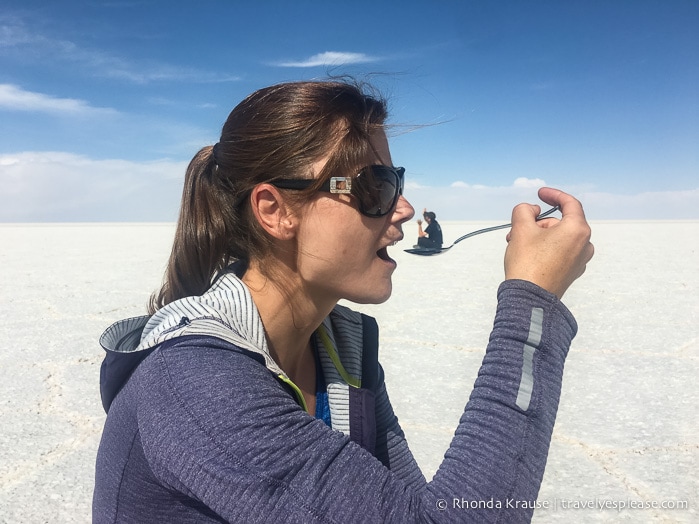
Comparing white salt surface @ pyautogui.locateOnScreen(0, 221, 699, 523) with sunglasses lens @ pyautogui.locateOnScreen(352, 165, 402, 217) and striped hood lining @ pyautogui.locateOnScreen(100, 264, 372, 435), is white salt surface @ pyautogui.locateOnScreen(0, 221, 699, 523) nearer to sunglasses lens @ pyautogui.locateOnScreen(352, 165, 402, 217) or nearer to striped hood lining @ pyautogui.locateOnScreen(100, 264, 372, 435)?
striped hood lining @ pyautogui.locateOnScreen(100, 264, 372, 435)

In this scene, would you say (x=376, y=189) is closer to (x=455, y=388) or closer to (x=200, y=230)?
(x=200, y=230)

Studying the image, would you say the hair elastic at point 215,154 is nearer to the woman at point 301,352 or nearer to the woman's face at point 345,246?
the woman at point 301,352

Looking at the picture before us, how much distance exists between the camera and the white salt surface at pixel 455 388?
2586mm

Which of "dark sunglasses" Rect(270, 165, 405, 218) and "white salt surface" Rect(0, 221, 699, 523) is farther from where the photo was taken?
"white salt surface" Rect(0, 221, 699, 523)

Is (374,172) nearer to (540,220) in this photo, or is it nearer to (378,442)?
(540,220)

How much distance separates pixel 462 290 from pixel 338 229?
663 centimetres

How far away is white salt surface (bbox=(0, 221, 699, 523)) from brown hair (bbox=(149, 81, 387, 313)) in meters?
1.49

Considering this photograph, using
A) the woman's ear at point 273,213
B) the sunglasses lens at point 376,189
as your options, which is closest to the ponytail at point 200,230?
the woman's ear at point 273,213

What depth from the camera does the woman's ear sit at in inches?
55.4

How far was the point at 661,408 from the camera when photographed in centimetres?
348

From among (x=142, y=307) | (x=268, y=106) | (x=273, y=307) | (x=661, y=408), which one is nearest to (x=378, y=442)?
(x=273, y=307)

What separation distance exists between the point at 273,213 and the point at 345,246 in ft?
0.60

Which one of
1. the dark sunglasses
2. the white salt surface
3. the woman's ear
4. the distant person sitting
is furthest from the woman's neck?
the white salt surface

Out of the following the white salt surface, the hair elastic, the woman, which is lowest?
the white salt surface
